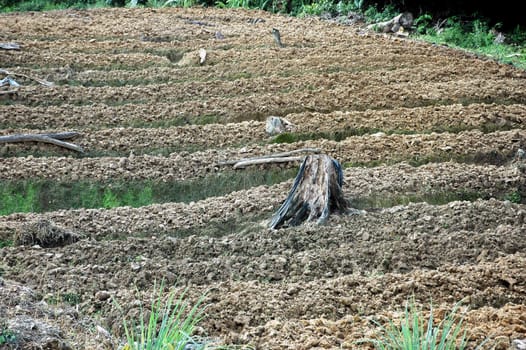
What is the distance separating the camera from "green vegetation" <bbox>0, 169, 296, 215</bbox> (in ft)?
25.0

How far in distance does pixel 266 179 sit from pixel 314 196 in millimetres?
1364

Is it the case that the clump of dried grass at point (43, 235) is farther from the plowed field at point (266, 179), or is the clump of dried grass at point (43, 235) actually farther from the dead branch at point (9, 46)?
the dead branch at point (9, 46)

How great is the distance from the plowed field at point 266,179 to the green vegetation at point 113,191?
4 cm

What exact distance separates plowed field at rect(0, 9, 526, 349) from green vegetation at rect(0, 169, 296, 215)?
42mm

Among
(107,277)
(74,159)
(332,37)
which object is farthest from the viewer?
(332,37)

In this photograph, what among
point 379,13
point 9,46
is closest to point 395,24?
point 379,13

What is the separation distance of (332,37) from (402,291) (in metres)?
9.24

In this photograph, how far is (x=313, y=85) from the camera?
10.7m

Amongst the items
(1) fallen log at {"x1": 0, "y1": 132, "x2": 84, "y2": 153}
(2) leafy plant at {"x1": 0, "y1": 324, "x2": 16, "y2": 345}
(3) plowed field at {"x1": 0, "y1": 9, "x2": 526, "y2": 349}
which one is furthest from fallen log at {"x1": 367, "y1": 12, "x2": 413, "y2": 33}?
(2) leafy plant at {"x1": 0, "y1": 324, "x2": 16, "y2": 345}

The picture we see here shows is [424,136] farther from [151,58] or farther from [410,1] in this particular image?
[410,1]

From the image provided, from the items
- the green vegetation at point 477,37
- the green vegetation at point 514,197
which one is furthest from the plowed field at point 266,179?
the green vegetation at point 477,37

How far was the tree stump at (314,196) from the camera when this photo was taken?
6609mm

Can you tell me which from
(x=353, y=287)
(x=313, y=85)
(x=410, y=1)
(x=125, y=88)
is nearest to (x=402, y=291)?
(x=353, y=287)

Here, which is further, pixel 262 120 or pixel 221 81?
pixel 221 81
